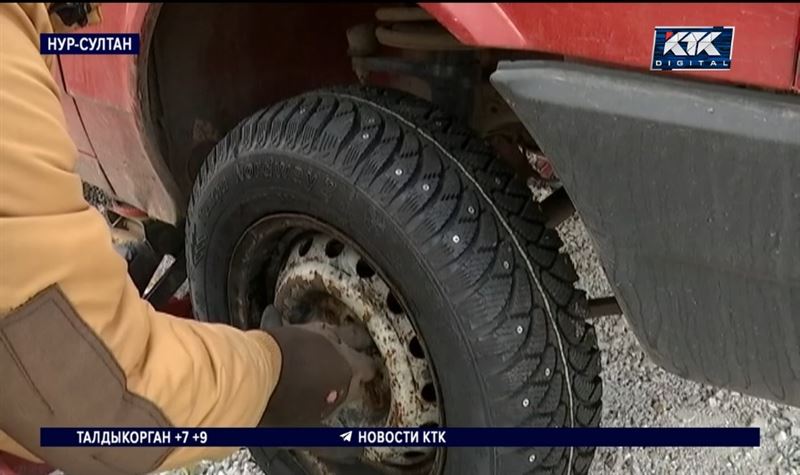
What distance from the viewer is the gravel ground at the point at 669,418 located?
229 centimetres

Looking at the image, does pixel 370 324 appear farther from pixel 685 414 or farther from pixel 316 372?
pixel 685 414

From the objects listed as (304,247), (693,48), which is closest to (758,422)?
(304,247)

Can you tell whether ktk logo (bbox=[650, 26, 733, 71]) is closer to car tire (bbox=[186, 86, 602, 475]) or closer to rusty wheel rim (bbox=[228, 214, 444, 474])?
car tire (bbox=[186, 86, 602, 475])

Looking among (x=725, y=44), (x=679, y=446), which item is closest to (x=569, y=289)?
(x=725, y=44)

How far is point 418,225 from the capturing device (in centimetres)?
164

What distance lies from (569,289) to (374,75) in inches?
28.7

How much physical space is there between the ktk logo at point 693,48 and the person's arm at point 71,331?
76 centimetres

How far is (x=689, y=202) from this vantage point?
1265 millimetres

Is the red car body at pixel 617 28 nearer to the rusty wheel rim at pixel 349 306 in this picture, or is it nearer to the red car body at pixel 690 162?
the red car body at pixel 690 162

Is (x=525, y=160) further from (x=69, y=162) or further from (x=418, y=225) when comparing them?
(x=69, y=162)

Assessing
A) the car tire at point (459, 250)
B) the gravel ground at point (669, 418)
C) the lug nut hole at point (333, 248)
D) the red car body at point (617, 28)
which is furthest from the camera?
the gravel ground at point (669, 418)

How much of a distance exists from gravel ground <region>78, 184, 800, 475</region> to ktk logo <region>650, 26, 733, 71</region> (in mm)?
1332

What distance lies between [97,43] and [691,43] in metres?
1.17

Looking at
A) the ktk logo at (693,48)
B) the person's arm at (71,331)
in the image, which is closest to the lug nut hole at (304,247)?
the person's arm at (71,331)
